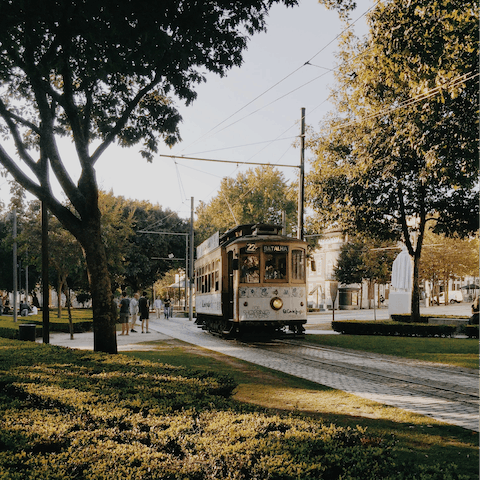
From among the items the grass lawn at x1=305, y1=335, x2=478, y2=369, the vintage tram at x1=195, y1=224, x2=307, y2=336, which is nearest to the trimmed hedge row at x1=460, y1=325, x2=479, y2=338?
the grass lawn at x1=305, y1=335, x2=478, y2=369

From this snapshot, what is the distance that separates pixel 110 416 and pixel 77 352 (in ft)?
18.7

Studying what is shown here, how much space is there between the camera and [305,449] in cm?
379

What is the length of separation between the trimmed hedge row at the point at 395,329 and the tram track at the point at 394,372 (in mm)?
6502

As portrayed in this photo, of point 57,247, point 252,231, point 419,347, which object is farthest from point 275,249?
point 57,247

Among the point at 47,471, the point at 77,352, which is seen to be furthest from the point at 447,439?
the point at 77,352

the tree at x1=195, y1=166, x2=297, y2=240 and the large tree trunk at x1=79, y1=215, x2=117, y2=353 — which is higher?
the tree at x1=195, y1=166, x2=297, y2=240

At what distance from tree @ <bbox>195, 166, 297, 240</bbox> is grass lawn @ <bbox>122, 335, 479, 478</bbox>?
4014cm

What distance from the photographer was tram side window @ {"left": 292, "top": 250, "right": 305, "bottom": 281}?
676 inches

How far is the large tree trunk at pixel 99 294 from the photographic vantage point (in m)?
11.5

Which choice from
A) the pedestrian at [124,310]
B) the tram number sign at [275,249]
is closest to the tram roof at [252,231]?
the tram number sign at [275,249]

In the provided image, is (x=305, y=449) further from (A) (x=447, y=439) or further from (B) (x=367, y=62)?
(B) (x=367, y=62)

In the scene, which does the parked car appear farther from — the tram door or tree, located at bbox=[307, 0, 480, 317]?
the tram door

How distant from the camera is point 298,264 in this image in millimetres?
17234

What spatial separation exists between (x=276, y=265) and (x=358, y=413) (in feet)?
33.3
